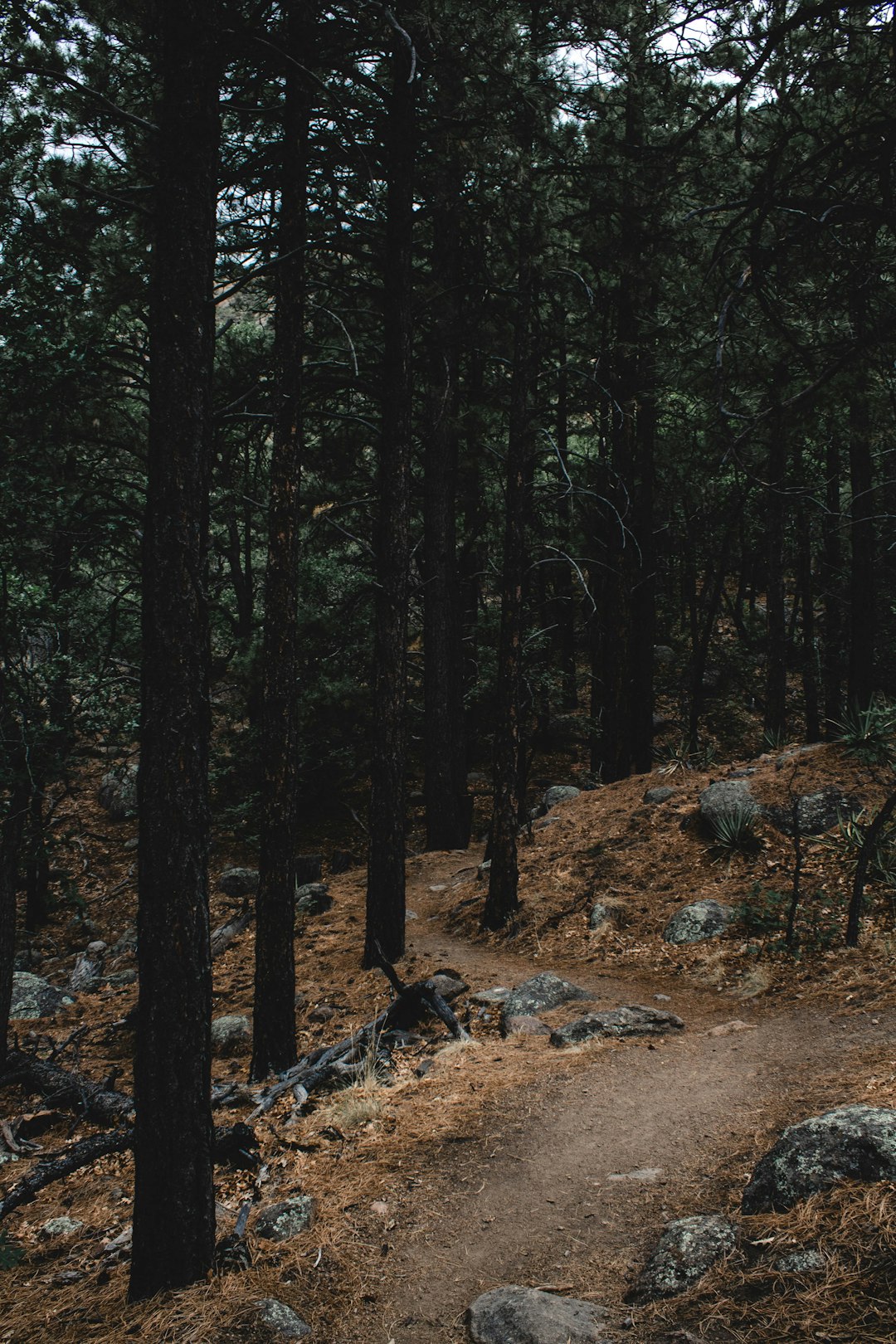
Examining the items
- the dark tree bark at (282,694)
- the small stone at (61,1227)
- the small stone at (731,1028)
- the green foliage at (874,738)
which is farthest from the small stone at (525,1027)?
the green foliage at (874,738)

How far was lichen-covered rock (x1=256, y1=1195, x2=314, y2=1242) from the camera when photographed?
3982 millimetres

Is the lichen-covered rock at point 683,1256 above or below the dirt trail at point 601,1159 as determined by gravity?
above

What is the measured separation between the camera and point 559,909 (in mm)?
9484

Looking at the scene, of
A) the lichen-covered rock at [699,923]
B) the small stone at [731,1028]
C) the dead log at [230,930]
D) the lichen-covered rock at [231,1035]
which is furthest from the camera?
the dead log at [230,930]

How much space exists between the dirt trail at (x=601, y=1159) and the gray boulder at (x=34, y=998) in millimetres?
6381

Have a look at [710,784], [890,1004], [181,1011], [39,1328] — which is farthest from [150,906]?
[710,784]

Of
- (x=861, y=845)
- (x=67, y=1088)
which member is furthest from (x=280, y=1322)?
(x=861, y=845)

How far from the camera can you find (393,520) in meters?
8.84

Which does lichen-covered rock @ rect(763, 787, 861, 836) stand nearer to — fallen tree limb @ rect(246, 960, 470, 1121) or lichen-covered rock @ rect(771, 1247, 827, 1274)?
fallen tree limb @ rect(246, 960, 470, 1121)

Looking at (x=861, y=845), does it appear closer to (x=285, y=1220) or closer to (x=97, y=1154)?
(x=285, y=1220)

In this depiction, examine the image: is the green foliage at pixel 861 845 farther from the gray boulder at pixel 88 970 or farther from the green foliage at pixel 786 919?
the gray boulder at pixel 88 970

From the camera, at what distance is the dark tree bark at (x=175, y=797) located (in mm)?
3535

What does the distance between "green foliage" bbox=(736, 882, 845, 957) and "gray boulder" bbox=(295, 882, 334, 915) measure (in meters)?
6.49

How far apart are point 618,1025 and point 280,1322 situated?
3.55m
